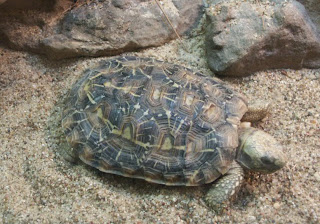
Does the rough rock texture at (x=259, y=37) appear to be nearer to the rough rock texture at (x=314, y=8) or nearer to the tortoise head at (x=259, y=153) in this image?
the rough rock texture at (x=314, y=8)

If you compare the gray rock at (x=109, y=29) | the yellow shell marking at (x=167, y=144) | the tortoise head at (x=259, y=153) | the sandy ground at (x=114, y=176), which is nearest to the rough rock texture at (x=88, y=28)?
the gray rock at (x=109, y=29)

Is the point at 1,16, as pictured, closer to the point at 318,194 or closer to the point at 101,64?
the point at 101,64

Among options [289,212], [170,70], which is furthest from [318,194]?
[170,70]

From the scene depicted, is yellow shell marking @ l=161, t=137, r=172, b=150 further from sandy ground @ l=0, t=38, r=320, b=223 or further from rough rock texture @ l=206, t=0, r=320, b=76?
rough rock texture @ l=206, t=0, r=320, b=76

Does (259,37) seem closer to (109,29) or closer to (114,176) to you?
(109,29)

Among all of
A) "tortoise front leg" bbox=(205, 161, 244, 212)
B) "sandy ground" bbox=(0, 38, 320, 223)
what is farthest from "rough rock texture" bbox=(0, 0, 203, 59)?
"tortoise front leg" bbox=(205, 161, 244, 212)

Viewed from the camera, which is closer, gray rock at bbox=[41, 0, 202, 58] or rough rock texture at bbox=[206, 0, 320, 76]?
rough rock texture at bbox=[206, 0, 320, 76]
